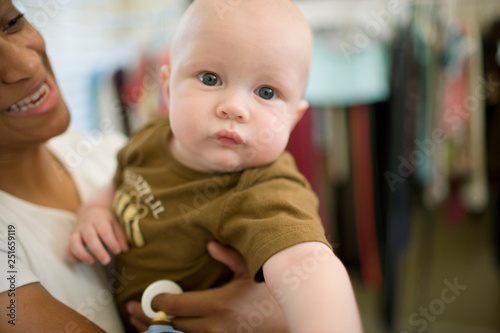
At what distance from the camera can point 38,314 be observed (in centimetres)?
67

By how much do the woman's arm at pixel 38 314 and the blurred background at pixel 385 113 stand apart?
1.22 m

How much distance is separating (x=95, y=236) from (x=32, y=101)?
11.6 inches

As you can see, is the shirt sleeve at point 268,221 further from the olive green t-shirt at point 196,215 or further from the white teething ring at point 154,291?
the white teething ring at point 154,291

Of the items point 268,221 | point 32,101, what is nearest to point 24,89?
point 32,101

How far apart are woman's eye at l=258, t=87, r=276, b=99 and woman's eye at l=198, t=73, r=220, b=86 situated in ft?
0.25

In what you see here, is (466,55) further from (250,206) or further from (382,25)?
(250,206)

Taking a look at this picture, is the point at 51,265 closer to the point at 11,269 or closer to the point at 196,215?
the point at 11,269

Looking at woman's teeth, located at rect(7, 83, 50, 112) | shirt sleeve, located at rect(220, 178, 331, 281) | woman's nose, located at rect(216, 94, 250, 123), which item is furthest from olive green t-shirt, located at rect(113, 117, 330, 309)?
woman's teeth, located at rect(7, 83, 50, 112)

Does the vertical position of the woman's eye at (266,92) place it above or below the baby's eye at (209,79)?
below

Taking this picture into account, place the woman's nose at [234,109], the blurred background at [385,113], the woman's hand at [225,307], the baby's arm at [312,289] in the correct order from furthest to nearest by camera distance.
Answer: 1. the blurred background at [385,113]
2. the woman's hand at [225,307]
3. the woman's nose at [234,109]
4. the baby's arm at [312,289]

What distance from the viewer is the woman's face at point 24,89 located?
0.71 meters

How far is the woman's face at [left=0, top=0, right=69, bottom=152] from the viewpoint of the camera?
2.33 feet

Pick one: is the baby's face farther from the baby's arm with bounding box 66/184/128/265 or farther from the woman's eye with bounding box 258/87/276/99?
the baby's arm with bounding box 66/184/128/265

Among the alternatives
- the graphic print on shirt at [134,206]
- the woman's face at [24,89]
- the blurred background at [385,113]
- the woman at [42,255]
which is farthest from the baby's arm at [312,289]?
the blurred background at [385,113]
